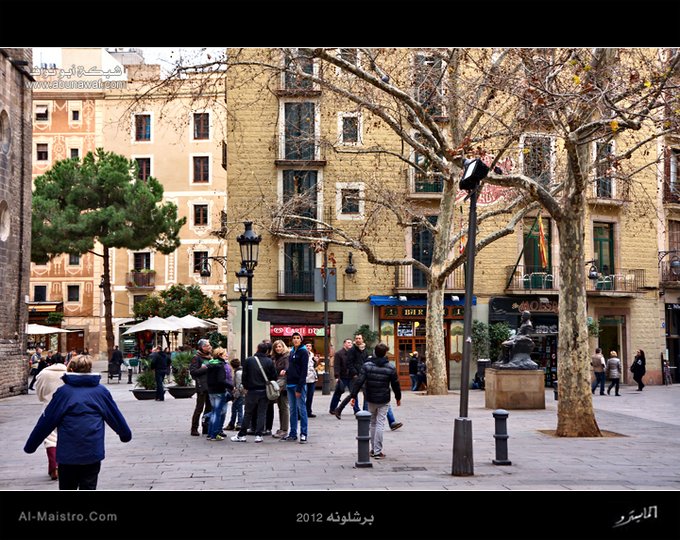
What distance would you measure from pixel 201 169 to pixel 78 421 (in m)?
47.6

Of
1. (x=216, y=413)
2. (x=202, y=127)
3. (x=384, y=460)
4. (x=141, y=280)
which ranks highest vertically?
(x=202, y=127)

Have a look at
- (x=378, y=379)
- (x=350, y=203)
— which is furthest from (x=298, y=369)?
(x=350, y=203)

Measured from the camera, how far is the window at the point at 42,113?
5391cm

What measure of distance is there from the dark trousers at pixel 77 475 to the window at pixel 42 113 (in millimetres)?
50601

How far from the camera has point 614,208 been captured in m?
36.1

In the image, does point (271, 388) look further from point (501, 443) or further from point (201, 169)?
point (201, 169)

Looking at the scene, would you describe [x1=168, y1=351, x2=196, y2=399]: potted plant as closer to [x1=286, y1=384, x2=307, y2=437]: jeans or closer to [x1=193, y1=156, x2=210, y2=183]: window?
[x1=286, y1=384, x2=307, y2=437]: jeans

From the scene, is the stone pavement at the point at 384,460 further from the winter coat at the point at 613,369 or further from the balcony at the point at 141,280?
the balcony at the point at 141,280

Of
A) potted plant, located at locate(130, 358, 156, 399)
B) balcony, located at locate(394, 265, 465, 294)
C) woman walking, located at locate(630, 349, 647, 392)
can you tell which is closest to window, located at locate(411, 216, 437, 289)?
balcony, located at locate(394, 265, 465, 294)

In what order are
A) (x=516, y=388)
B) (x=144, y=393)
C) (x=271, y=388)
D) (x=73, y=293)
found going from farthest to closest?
(x=73, y=293)
(x=144, y=393)
(x=516, y=388)
(x=271, y=388)

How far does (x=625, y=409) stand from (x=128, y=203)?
28584mm

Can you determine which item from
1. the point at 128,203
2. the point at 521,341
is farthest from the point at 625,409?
the point at 128,203

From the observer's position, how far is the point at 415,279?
34.6 meters

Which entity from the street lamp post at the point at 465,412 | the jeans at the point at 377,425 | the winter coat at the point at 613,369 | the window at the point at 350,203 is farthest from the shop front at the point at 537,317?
the street lamp post at the point at 465,412
